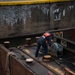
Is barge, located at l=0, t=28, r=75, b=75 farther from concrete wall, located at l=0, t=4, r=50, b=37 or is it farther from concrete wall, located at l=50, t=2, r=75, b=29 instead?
concrete wall, located at l=50, t=2, r=75, b=29

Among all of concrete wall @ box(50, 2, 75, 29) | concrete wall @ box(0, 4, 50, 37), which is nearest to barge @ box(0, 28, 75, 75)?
concrete wall @ box(0, 4, 50, 37)

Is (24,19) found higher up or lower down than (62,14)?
lower down

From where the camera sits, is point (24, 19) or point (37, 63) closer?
point (37, 63)

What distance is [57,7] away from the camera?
41.8ft

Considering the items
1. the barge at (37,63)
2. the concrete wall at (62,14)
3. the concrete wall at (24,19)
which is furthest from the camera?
the concrete wall at (62,14)

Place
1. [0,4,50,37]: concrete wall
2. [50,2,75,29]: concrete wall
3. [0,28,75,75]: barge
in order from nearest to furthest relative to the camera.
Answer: [0,28,75,75]: barge → [0,4,50,37]: concrete wall → [50,2,75,29]: concrete wall

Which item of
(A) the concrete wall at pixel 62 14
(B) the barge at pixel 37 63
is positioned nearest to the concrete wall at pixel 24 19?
(A) the concrete wall at pixel 62 14

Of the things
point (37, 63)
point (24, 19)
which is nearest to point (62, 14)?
point (24, 19)

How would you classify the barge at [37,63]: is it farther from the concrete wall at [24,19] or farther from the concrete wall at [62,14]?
the concrete wall at [62,14]

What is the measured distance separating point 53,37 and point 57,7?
6.33 metres

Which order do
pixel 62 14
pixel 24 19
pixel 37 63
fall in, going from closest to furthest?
pixel 37 63, pixel 24 19, pixel 62 14

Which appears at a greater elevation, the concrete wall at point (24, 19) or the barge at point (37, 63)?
the concrete wall at point (24, 19)

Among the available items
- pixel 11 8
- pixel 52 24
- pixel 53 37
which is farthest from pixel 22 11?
pixel 53 37

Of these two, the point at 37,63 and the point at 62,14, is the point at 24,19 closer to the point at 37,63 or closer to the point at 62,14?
the point at 62,14
